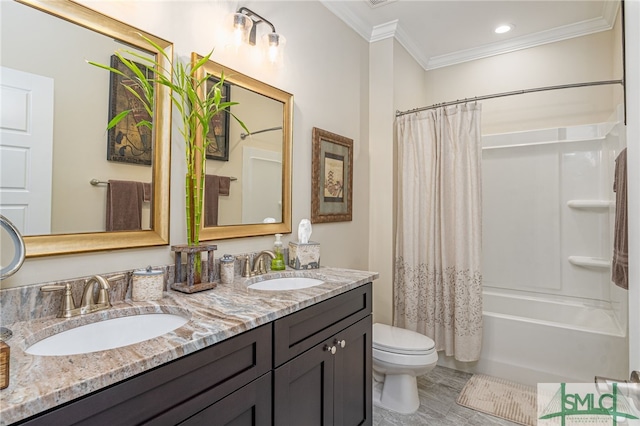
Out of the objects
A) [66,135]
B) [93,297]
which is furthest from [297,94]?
[93,297]

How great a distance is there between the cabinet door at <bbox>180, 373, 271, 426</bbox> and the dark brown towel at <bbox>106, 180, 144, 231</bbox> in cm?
72

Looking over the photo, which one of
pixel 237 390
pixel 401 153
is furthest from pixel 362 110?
pixel 237 390

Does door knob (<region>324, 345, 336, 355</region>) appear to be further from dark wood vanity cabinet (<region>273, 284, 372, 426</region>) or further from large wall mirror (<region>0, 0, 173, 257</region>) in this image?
large wall mirror (<region>0, 0, 173, 257</region>)

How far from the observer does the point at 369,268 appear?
2.77 meters

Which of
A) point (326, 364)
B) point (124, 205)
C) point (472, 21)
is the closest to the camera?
point (124, 205)

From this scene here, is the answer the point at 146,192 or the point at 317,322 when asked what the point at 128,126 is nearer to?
the point at 146,192

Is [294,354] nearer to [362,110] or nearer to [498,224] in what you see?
[362,110]

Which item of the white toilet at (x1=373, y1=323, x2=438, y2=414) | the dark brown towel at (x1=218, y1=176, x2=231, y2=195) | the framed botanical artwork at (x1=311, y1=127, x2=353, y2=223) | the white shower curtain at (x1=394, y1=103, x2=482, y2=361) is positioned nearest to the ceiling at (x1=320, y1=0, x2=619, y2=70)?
the white shower curtain at (x1=394, y1=103, x2=482, y2=361)

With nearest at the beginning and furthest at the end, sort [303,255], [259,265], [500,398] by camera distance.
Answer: [259,265] < [303,255] < [500,398]

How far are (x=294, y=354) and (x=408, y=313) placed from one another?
1630 mm

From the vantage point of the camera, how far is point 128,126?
126 cm

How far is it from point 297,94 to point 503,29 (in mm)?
1983

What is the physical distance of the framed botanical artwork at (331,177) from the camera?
2.19 m

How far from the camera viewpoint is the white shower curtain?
2.42 metres
